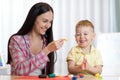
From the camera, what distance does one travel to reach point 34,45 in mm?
1249

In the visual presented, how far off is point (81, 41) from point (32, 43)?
256 millimetres

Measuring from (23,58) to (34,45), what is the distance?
0.12 metres

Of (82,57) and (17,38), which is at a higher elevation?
(17,38)

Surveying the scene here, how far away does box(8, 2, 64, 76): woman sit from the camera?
1.10 metres

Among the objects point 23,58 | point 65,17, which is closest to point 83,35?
point 23,58

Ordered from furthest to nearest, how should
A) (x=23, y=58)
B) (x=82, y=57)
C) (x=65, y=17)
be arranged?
(x=65, y=17)
(x=82, y=57)
(x=23, y=58)

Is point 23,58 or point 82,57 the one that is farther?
point 82,57

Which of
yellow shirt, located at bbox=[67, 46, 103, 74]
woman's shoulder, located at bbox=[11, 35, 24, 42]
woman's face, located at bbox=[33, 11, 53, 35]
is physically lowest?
yellow shirt, located at bbox=[67, 46, 103, 74]

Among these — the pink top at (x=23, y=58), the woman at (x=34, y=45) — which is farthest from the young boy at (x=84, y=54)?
the pink top at (x=23, y=58)

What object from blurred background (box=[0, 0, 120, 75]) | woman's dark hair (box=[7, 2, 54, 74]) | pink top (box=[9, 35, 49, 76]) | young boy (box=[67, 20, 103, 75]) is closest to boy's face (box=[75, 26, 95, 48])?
young boy (box=[67, 20, 103, 75])

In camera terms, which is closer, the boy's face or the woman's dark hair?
the woman's dark hair

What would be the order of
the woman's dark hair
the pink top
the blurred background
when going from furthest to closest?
the blurred background → the woman's dark hair → the pink top

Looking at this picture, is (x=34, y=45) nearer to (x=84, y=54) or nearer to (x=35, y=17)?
(x=35, y=17)

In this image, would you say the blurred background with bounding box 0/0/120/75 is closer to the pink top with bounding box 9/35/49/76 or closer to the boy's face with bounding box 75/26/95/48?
the boy's face with bounding box 75/26/95/48
